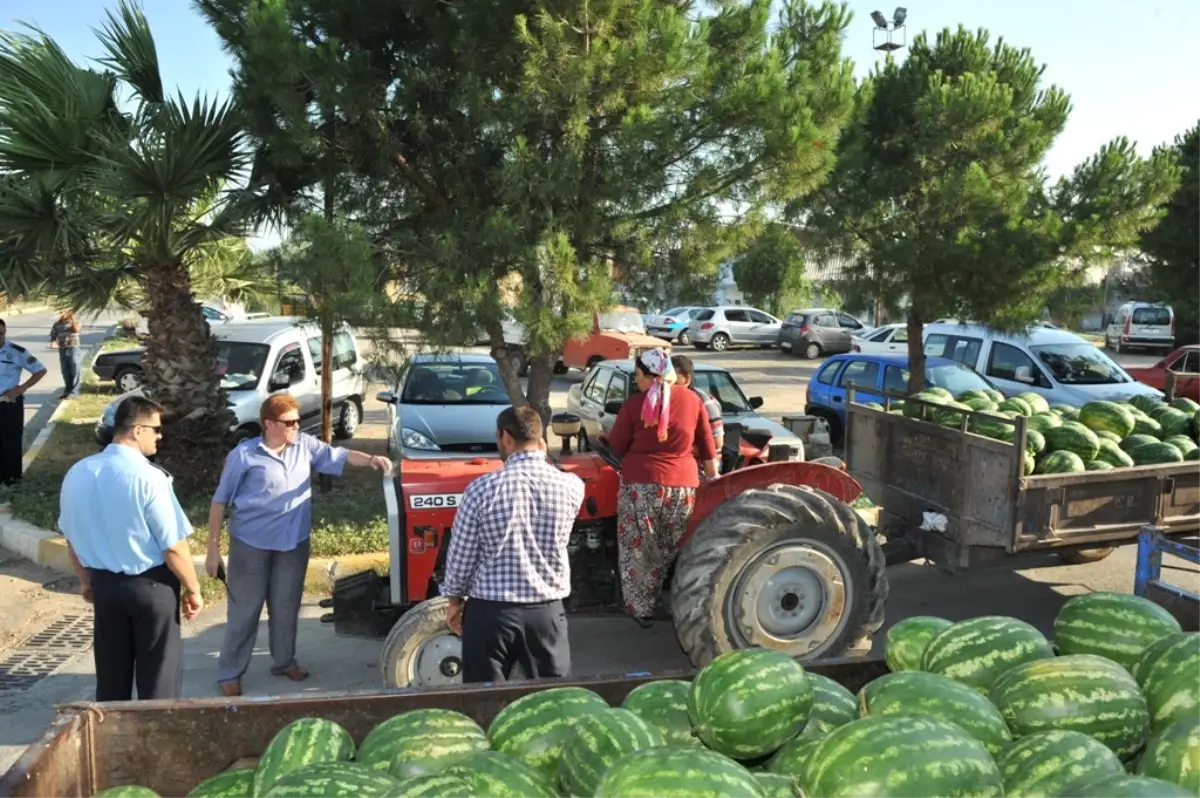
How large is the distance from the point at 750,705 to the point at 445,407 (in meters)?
9.12

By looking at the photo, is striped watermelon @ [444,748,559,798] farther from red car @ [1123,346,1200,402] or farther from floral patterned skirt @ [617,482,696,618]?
red car @ [1123,346,1200,402]

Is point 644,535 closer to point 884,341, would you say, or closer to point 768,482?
point 768,482

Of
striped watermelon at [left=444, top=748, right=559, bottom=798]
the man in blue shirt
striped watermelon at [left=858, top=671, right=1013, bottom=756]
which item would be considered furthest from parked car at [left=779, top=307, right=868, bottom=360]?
striped watermelon at [left=444, top=748, right=559, bottom=798]

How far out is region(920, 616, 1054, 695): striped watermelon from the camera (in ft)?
9.04

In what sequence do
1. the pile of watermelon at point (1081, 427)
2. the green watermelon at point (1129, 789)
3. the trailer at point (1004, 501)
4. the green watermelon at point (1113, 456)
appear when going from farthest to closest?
the green watermelon at point (1113, 456), the pile of watermelon at point (1081, 427), the trailer at point (1004, 501), the green watermelon at point (1129, 789)

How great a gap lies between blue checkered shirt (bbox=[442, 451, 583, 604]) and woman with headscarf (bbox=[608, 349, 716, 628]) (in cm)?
117

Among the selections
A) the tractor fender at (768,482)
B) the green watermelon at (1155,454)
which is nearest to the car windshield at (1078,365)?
the green watermelon at (1155,454)

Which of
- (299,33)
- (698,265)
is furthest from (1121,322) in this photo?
(299,33)

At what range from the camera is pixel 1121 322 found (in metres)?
34.3

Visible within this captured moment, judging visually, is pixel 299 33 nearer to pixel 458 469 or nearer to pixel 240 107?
pixel 240 107

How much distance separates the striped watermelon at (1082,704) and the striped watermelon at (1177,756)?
0.37 feet

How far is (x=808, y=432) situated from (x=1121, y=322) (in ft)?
90.6

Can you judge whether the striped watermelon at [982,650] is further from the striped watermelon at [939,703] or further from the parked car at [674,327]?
the parked car at [674,327]

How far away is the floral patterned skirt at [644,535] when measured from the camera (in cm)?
541
